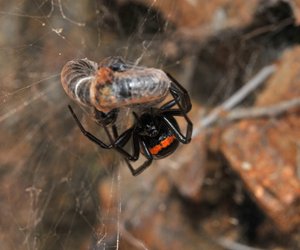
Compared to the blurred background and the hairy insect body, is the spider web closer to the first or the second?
the blurred background

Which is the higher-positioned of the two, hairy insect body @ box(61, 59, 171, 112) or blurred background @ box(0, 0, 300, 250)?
hairy insect body @ box(61, 59, 171, 112)

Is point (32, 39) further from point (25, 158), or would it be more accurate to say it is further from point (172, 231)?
point (172, 231)

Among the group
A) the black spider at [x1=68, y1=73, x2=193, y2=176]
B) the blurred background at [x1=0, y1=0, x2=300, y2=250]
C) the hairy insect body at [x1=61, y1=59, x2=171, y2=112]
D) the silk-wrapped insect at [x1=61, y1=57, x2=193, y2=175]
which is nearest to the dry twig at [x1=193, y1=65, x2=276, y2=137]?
the blurred background at [x1=0, y1=0, x2=300, y2=250]

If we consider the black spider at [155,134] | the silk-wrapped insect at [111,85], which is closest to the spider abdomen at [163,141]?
the black spider at [155,134]

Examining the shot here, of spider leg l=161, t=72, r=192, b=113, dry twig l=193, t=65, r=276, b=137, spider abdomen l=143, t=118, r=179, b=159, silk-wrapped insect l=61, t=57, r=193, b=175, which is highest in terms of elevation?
silk-wrapped insect l=61, t=57, r=193, b=175

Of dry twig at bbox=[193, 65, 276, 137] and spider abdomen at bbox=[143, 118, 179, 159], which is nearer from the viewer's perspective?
spider abdomen at bbox=[143, 118, 179, 159]

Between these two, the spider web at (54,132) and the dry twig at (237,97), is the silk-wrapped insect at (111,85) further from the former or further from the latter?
the dry twig at (237,97)

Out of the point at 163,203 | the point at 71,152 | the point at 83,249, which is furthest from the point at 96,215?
the point at 163,203

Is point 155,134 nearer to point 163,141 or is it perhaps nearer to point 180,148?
point 163,141
